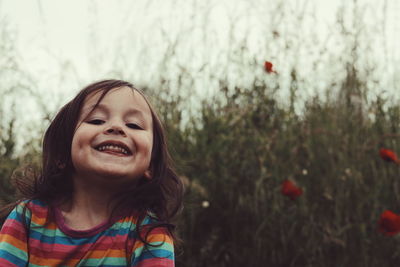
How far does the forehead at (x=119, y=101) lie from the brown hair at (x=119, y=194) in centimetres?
1

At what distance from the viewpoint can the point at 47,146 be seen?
153cm

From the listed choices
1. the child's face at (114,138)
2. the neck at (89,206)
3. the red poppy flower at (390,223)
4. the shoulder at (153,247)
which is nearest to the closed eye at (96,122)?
the child's face at (114,138)

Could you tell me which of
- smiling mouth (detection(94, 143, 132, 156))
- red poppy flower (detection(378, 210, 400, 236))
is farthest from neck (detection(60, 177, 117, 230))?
red poppy flower (detection(378, 210, 400, 236))

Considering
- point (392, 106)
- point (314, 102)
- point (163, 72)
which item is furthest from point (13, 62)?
point (392, 106)

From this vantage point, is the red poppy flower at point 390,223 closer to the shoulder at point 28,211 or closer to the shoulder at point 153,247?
the shoulder at point 153,247

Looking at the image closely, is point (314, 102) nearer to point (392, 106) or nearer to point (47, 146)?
point (392, 106)

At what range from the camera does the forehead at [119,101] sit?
137 cm

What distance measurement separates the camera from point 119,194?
1425mm

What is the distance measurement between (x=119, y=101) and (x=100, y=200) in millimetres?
240

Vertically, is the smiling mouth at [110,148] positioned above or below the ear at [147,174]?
above

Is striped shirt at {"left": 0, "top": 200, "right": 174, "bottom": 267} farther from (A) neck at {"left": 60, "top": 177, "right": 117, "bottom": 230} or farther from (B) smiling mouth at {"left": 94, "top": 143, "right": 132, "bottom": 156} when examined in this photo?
(B) smiling mouth at {"left": 94, "top": 143, "right": 132, "bottom": 156}

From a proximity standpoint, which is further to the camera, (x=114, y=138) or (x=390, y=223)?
(x=390, y=223)

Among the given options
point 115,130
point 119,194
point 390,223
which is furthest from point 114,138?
point 390,223

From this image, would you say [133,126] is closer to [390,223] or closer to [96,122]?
[96,122]
